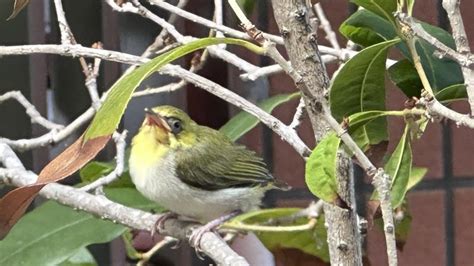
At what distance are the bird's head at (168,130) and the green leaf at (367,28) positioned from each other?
0.59 meters

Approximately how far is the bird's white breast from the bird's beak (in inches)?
2.2

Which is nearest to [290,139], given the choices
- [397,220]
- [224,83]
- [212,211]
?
[397,220]

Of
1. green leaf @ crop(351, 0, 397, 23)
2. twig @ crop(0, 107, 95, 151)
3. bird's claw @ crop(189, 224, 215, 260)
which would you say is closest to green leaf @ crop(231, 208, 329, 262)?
bird's claw @ crop(189, 224, 215, 260)

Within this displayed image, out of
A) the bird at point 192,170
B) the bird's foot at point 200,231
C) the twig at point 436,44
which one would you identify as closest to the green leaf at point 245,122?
the bird at point 192,170

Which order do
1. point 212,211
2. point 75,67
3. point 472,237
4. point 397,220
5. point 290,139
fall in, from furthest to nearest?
1. point 75,67
2. point 472,237
3. point 212,211
4. point 397,220
5. point 290,139

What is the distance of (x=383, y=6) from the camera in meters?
0.78

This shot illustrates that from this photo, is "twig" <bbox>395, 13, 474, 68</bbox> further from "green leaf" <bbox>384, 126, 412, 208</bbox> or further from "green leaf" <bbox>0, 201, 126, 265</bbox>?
"green leaf" <bbox>0, 201, 126, 265</bbox>

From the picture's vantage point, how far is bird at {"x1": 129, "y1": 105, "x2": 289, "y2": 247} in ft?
4.49

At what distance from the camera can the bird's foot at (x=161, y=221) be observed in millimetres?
1126

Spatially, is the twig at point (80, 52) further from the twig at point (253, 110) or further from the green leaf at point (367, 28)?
the green leaf at point (367, 28)

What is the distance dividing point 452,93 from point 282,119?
110cm

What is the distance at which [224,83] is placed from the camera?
1.93 metres

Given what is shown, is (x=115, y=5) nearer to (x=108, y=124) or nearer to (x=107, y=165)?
(x=107, y=165)

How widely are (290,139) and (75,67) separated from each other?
4.45ft
